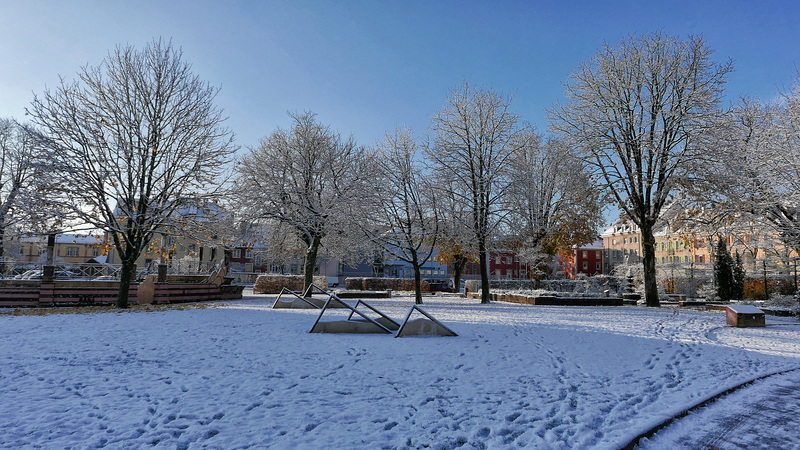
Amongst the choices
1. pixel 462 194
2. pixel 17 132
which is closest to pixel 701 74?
pixel 462 194

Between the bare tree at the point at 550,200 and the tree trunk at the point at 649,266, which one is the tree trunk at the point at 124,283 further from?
the tree trunk at the point at 649,266

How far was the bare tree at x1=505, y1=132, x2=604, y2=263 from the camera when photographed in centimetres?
2150

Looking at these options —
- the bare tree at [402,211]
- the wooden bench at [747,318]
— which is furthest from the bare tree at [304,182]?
the wooden bench at [747,318]

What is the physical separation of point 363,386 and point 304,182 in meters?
19.1

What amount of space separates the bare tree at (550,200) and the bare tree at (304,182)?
844cm

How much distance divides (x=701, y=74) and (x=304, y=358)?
2105 cm

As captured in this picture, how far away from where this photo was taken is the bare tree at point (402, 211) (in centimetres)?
2064

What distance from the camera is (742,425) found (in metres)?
4.61

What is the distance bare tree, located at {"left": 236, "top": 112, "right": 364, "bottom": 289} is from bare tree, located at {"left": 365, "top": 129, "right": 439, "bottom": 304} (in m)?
1.44

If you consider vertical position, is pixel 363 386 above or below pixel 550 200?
below

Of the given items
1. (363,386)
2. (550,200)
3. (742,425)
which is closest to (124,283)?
(363,386)

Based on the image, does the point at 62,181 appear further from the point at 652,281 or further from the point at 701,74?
the point at 701,74

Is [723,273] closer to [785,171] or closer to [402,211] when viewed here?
[785,171]

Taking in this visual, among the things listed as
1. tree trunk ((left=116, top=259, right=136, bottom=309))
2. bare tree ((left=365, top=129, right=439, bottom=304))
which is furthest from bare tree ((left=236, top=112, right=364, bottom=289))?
tree trunk ((left=116, top=259, right=136, bottom=309))
